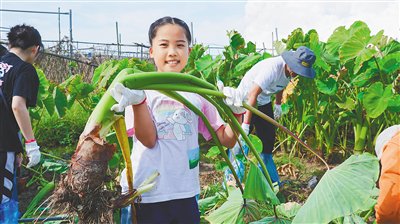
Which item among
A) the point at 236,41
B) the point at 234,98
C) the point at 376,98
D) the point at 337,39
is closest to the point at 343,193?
the point at 234,98

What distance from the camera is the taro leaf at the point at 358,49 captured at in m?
3.80

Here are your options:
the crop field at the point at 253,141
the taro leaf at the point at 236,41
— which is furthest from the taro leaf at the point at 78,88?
the taro leaf at the point at 236,41

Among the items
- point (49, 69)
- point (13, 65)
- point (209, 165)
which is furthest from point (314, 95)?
point (49, 69)

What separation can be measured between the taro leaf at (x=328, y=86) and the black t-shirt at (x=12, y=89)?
2.65 m

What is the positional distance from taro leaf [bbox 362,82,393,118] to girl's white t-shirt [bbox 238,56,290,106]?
2.54ft

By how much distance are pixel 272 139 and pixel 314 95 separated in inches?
49.4

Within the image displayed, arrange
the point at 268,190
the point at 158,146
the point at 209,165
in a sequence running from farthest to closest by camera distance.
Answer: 1. the point at 209,165
2. the point at 158,146
3. the point at 268,190

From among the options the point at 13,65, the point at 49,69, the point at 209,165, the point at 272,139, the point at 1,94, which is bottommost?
the point at 209,165

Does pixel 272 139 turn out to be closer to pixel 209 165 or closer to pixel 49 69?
pixel 209 165

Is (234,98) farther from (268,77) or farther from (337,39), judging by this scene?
(337,39)

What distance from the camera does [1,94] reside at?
2.31m

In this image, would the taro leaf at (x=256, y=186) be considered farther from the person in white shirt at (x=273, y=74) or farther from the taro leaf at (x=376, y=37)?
the taro leaf at (x=376, y=37)

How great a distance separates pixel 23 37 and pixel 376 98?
265 cm

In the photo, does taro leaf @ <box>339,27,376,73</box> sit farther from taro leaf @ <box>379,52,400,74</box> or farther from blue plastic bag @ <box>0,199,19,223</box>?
blue plastic bag @ <box>0,199,19,223</box>
